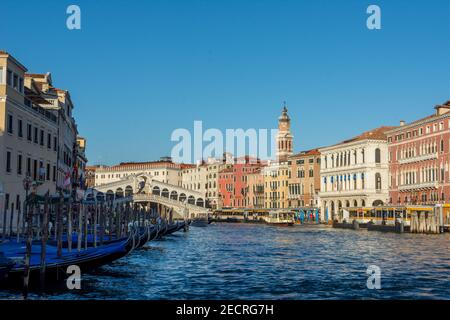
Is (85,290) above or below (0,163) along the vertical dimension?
below

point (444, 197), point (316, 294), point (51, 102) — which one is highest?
point (51, 102)

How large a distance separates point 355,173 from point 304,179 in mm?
13839

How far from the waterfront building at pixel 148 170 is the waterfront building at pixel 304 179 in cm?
3066

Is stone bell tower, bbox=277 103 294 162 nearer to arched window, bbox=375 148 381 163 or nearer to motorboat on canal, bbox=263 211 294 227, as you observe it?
motorboat on canal, bbox=263 211 294 227

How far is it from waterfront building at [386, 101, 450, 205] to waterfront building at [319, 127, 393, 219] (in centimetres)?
325

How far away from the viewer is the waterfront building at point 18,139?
2317cm

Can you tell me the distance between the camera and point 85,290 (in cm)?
1285

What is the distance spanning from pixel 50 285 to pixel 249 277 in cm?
467

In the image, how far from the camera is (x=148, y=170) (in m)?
109

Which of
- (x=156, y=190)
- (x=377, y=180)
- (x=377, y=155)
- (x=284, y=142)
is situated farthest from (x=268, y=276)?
(x=156, y=190)

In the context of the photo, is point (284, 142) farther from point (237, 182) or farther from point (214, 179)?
point (214, 179)

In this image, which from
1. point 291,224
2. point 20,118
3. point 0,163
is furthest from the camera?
point 291,224
